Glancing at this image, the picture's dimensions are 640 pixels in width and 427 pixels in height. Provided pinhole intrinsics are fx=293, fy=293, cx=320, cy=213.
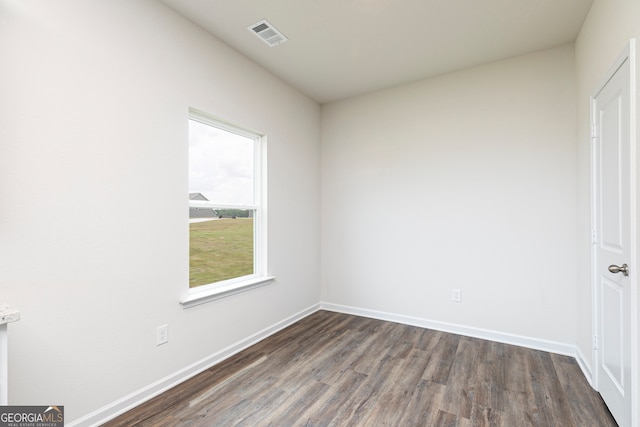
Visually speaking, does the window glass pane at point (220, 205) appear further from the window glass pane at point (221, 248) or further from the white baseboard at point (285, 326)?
the white baseboard at point (285, 326)

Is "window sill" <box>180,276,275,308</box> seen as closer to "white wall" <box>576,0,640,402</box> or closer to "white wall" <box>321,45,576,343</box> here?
"white wall" <box>321,45,576,343</box>

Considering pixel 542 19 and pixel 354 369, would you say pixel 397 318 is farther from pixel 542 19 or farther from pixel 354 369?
pixel 542 19

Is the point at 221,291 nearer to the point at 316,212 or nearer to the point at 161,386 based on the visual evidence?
the point at 161,386

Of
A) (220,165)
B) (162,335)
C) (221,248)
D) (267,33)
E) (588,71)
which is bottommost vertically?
(162,335)

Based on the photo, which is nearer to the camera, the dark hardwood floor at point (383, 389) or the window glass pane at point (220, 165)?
the dark hardwood floor at point (383, 389)

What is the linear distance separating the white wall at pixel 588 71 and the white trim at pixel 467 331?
0.20 m

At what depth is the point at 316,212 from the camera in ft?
13.1

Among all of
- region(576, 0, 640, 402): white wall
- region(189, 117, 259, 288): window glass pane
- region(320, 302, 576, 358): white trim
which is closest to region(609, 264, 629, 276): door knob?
region(576, 0, 640, 402): white wall

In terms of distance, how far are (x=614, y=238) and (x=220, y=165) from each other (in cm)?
294

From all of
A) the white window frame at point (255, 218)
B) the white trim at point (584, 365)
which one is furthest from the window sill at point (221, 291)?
the white trim at point (584, 365)

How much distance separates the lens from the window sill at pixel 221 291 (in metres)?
2.31

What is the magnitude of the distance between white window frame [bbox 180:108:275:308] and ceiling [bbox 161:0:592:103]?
2.39 feet

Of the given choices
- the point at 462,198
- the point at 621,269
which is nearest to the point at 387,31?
the point at 462,198

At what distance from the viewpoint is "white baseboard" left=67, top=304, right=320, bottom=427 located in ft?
5.79
